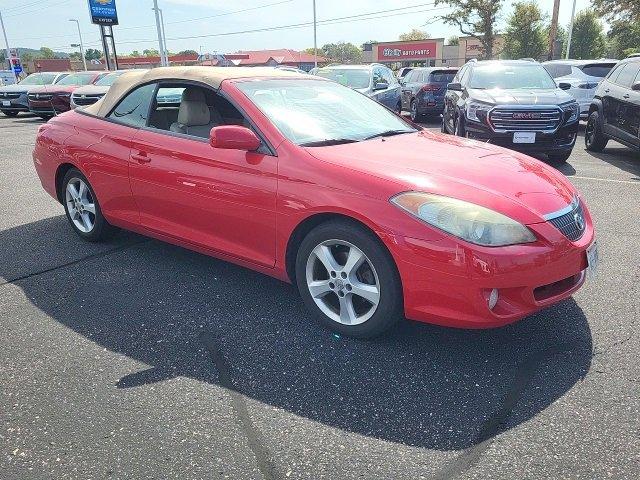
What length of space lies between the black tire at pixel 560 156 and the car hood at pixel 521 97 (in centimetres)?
80

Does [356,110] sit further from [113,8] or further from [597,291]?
[113,8]

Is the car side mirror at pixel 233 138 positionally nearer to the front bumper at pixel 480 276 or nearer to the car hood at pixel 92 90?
the front bumper at pixel 480 276

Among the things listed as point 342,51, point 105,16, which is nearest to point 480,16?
point 105,16

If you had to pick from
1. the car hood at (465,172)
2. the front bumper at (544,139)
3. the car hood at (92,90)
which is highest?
the car hood at (465,172)

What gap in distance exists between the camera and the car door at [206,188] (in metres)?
3.32

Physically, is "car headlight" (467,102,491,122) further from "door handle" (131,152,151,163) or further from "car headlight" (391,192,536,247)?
"car headlight" (391,192,536,247)

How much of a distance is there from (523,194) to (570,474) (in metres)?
1.48

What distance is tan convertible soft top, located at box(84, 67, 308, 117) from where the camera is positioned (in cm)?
385

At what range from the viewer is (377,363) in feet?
9.48

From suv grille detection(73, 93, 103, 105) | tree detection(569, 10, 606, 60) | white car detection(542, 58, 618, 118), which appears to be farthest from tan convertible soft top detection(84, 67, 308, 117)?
tree detection(569, 10, 606, 60)

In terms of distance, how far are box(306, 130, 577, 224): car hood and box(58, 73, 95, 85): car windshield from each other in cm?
1817

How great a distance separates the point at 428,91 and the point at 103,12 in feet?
72.4

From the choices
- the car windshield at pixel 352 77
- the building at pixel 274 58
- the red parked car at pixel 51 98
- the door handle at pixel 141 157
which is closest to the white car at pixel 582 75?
the car windshield at pixel 352 77

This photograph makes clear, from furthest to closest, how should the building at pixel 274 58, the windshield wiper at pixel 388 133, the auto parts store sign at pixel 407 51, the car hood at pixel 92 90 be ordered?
the building at pixel 274 58
the auto parts store sign at pixel 407 51
the car hood at pixel 92 90
the windshield wiper at pixel 388 133
